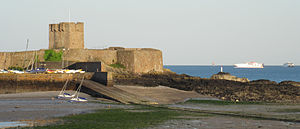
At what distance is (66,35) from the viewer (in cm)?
7050

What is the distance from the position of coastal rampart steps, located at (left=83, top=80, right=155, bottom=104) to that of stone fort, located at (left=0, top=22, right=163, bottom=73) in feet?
69.3

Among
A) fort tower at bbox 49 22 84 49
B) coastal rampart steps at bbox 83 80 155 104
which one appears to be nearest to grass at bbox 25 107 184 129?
coastal rampart steps at bbox 83 80 155 104

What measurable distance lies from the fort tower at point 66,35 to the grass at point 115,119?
44.8 m

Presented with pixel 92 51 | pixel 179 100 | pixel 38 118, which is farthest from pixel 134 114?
pixel 92 51

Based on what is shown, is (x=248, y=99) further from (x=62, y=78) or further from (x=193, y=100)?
(x=62, y=78)

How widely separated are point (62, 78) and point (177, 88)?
13.5 metres

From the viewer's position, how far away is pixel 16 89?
39.4 metres

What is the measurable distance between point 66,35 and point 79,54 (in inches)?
312

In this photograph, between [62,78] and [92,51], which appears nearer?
[62,78]

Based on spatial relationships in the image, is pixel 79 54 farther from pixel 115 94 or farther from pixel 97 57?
pixel 115 94

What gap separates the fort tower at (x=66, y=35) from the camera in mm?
70500

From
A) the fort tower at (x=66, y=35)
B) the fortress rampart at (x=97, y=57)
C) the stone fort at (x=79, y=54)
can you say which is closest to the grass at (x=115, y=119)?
the stone fort at (x=79, y=54)

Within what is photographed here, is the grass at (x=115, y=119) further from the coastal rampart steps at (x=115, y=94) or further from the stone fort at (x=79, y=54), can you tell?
the stone fort at (x=79, y=54)

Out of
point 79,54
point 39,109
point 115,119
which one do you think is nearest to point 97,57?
point 79,54
